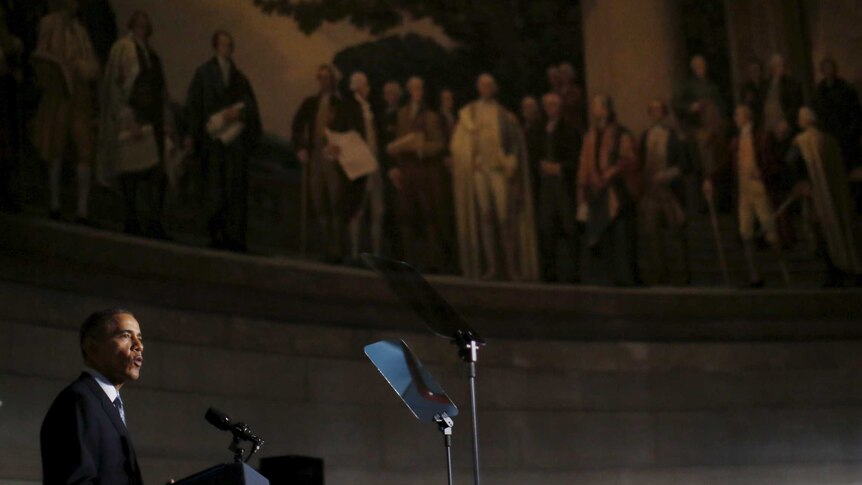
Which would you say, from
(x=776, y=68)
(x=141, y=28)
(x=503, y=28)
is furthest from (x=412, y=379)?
(x=776, y=68)

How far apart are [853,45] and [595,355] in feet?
14.9

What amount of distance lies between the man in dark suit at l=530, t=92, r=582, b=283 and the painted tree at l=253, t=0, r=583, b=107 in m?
0.41

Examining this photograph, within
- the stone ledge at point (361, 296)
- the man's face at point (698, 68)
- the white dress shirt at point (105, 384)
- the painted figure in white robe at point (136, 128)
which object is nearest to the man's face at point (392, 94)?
the stone ledge at point (361, 296)

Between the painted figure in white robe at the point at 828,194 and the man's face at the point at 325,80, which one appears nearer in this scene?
the man's face at the point at 325,80

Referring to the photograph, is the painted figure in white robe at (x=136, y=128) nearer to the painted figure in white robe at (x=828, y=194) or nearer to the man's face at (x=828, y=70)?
the painted figure in white robe at (x=828, y=194)

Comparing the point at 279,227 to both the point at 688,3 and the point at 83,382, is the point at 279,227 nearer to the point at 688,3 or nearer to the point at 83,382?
the point at 688,3

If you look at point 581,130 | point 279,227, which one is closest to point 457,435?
point 279,227

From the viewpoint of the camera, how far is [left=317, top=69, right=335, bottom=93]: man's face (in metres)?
11.7

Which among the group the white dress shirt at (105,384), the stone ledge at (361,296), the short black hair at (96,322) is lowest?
the white dress shirt at (105,384)

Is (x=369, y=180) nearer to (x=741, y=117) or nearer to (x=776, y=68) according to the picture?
(x=741, y=117)

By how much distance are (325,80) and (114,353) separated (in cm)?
785

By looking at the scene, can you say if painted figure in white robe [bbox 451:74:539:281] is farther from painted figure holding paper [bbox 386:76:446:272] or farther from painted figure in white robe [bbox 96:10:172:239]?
painted figure in white robe [bbox 96:10:172:239]

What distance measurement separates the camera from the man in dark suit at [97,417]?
3805 millimetres

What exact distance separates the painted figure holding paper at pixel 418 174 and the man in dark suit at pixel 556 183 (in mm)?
1067
